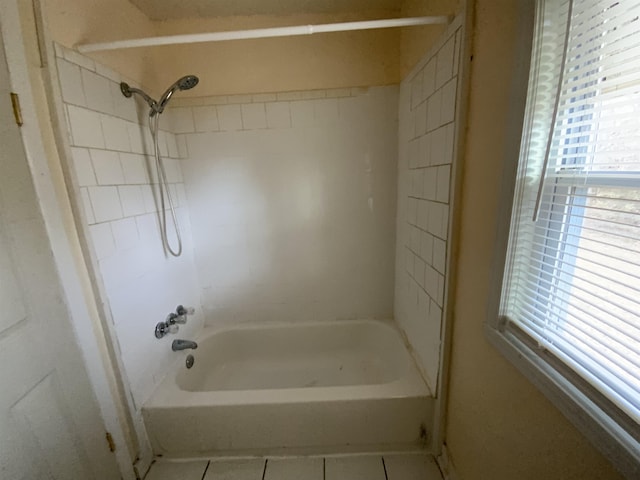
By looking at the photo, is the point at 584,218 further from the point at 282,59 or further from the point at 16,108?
the point at 282,59

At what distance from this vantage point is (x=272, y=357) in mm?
1903

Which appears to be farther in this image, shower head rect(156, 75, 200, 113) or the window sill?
shower head rect(156, 75, 200, 113)

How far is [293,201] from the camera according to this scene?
1.75 m

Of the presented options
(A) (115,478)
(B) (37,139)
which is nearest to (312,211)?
(B) (37,139)

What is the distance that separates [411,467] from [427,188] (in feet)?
4.28

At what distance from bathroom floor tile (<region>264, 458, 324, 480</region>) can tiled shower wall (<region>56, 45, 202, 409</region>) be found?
0.69 m

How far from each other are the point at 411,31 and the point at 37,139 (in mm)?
1649

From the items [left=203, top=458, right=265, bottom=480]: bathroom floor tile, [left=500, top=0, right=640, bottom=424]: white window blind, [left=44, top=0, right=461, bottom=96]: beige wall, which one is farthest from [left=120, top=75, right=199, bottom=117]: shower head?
[left=203, top=458, right=265, bottom=480]: bathroom floor tile

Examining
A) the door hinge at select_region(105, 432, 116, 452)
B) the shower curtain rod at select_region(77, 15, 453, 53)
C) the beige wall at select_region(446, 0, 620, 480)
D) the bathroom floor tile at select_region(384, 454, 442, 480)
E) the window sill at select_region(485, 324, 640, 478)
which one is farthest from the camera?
the bathroom floor tile at select_region(384, 454, 442, 480)

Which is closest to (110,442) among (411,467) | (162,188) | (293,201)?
(162,188)

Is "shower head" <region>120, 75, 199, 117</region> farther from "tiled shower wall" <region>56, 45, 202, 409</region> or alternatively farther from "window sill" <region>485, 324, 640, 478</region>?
"window sill" <region>485, 324, 640, 478</region>

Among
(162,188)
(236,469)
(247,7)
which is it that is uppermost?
(247,7)

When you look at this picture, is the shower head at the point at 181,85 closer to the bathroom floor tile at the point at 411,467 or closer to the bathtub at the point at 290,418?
the bathtub at the point at 290,418

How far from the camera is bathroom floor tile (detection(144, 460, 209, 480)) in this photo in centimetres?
123
